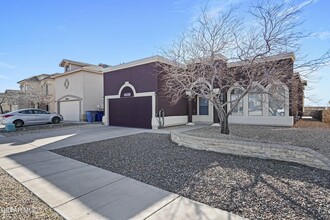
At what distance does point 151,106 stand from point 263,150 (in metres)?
8.60

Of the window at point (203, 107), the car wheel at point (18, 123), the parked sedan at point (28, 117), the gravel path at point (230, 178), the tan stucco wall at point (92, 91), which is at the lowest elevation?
the gravel path at point (230, 178)

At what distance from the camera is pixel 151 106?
13320 millimetres

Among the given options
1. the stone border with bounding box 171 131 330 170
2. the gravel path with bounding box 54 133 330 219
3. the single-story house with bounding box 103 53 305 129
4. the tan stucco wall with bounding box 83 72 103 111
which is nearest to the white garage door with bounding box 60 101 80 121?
the tan stucco wall with bounding box 83 72 103 111

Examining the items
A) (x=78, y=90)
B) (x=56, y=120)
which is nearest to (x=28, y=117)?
(x=56, y=120)

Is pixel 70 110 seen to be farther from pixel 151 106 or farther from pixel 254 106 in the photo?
pixel 254 106

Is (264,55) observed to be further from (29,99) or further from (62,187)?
(29,99)

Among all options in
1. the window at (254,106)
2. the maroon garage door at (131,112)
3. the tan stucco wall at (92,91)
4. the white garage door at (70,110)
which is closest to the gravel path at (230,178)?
the maroon garage door at (131,112)

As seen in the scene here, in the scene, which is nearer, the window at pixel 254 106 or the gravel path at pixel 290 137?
the gravel path at pixel 290 137

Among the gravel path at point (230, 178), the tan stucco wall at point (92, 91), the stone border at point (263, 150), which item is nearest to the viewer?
the gravel path at point (230, 178)

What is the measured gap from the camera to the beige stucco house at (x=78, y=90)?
1947cm

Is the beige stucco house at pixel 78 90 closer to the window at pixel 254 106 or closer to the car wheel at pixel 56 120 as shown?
the car wheel at pixel 56 120

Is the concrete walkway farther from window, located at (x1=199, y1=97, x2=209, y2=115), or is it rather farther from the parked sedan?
window, located at (x1=199, y1=97, x2=209, y2=115)

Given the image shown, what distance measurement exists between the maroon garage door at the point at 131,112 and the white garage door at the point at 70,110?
613 centimetres

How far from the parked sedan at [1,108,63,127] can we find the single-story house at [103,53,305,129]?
5.15 meters
